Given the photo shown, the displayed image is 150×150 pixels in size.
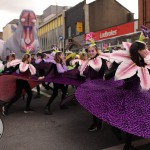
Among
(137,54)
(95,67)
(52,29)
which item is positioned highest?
(52,29)

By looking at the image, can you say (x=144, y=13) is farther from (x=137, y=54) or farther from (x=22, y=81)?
(x=137, y=54)

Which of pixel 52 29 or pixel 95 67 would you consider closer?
pixel 95 67

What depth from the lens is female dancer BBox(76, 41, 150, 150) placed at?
163 inches

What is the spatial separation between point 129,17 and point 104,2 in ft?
15.1

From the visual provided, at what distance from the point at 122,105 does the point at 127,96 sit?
0.74ft

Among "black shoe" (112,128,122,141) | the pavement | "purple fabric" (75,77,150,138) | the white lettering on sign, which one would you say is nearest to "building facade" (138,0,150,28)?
the white lettering on sign

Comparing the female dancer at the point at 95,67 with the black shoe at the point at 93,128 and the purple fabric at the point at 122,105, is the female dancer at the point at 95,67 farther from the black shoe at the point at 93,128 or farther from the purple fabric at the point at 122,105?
the purple fabric at the point at 122,105

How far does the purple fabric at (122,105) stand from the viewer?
4039 millimetres

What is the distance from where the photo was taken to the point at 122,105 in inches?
173

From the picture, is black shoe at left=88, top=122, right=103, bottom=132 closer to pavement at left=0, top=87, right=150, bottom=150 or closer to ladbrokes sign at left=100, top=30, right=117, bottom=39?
pavement at left=0, top=87, right=150, bottom=150

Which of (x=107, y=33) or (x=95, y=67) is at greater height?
(x=107, y=33)

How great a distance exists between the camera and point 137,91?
4.63 meters

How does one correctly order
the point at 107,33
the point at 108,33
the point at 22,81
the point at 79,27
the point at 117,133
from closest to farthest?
1. the point at 117,133
2. the point at 22,81
3. the point at 108,33
4. the point at 107,33
5. the point at 79,27

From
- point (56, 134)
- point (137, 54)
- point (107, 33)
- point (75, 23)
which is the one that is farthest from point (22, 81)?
point (75, 23)
